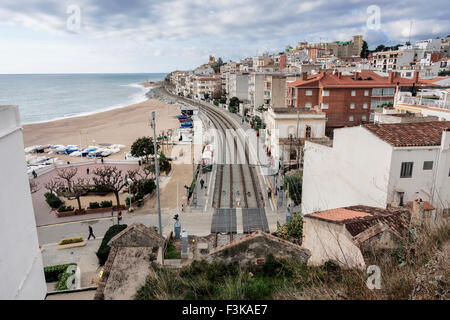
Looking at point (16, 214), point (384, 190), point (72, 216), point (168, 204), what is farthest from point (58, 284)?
point (384, 190)

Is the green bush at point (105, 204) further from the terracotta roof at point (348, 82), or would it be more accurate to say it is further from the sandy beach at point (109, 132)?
the terracotta roof at point (348, 82)

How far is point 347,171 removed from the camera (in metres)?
18.5

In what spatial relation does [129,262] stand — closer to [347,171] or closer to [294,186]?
[347,171]

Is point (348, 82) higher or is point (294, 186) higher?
point (348, 82)

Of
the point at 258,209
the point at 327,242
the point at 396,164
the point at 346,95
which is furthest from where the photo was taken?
the point at 346,95

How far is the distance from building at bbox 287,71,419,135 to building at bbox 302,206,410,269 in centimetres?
3789

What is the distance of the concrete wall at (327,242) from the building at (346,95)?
39.1 meters

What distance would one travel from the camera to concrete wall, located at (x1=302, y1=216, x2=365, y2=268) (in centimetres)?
927

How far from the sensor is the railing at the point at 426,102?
79.2ft

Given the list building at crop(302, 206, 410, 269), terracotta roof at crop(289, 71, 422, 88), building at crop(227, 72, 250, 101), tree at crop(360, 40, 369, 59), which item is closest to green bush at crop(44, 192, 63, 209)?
building at crop(302, 206, 410, 269)

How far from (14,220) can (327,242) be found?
29.6 feet

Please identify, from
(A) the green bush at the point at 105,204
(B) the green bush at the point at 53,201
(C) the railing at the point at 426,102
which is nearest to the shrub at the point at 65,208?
(B) the green bush at the point at 53,201


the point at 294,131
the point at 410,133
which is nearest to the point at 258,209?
the point at 410,133
